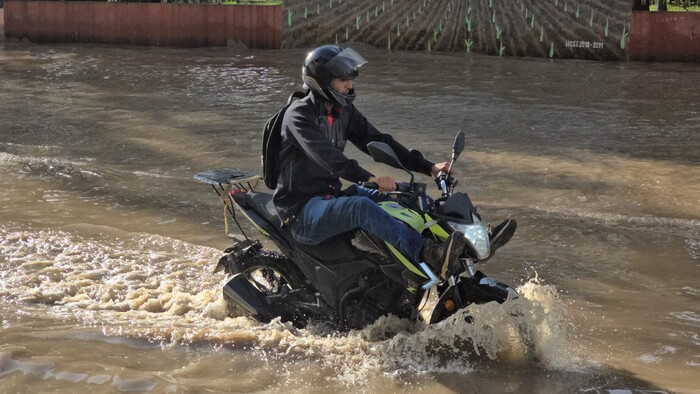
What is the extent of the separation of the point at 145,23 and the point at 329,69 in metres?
19.5

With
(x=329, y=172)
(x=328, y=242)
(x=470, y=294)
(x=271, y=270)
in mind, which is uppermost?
(x=329, y=172)

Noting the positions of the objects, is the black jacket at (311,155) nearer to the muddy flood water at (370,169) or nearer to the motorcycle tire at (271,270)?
the motorcycle tire at (271,270)

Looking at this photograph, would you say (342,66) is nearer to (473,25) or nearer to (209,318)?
(209,318)

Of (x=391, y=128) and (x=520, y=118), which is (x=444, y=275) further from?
(x=520, y=118)

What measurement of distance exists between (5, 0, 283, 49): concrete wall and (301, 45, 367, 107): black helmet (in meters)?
17.6

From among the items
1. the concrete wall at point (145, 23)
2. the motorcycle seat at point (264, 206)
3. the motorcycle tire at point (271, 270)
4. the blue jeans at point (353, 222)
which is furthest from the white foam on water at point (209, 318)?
the concrete wall at point (145, 23)

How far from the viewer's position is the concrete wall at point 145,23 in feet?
73.6

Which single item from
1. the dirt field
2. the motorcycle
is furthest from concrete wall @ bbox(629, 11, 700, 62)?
the motorcycle

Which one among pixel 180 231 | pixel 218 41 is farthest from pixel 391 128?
pixel 218 41

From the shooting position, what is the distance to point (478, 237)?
4.41m

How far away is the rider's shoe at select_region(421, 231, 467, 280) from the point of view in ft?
14.2

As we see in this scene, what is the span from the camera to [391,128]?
1198 cm

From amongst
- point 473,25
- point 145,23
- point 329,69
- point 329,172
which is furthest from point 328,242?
point 145,23

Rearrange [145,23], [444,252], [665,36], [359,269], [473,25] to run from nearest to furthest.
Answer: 1. [444,252]
2. [359,269]
3. [665,36]
4. [473,25]
5. [145,23]
